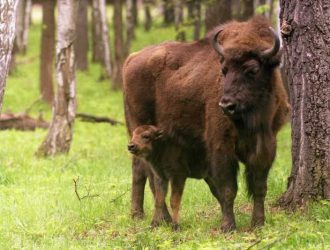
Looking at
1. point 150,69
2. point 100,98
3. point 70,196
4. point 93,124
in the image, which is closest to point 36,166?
point 70,196

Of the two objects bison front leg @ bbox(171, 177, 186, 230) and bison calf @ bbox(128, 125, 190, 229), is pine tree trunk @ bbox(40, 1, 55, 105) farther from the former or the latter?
bison front leg @ bbox(171, 177, 186, 230)

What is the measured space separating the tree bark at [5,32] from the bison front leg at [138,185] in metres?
2.75

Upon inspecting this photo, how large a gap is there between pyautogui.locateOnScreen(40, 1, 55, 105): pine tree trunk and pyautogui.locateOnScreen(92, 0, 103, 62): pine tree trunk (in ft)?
21.4

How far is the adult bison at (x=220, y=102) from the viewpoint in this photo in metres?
8.15

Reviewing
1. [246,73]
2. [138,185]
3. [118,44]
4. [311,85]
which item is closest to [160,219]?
[138,185]

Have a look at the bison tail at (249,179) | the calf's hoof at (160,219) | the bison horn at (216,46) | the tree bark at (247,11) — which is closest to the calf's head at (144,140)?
the calf's hoof at (160,219)

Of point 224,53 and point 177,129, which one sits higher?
point 224,53

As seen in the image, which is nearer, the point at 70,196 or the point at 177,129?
the point at 177,129

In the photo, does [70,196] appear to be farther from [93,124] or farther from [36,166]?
[93,124]

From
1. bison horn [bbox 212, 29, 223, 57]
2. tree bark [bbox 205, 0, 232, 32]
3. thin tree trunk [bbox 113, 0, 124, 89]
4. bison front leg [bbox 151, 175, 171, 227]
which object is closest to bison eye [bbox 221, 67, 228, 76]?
bison horn [bbox 212, 29, 223, 57]

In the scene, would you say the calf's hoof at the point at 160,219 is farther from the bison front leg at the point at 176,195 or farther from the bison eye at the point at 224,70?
the bison eye at the point at 224,70

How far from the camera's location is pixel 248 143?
843cm

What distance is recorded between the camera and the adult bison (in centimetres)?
815

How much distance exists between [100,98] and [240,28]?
60.8 ft
